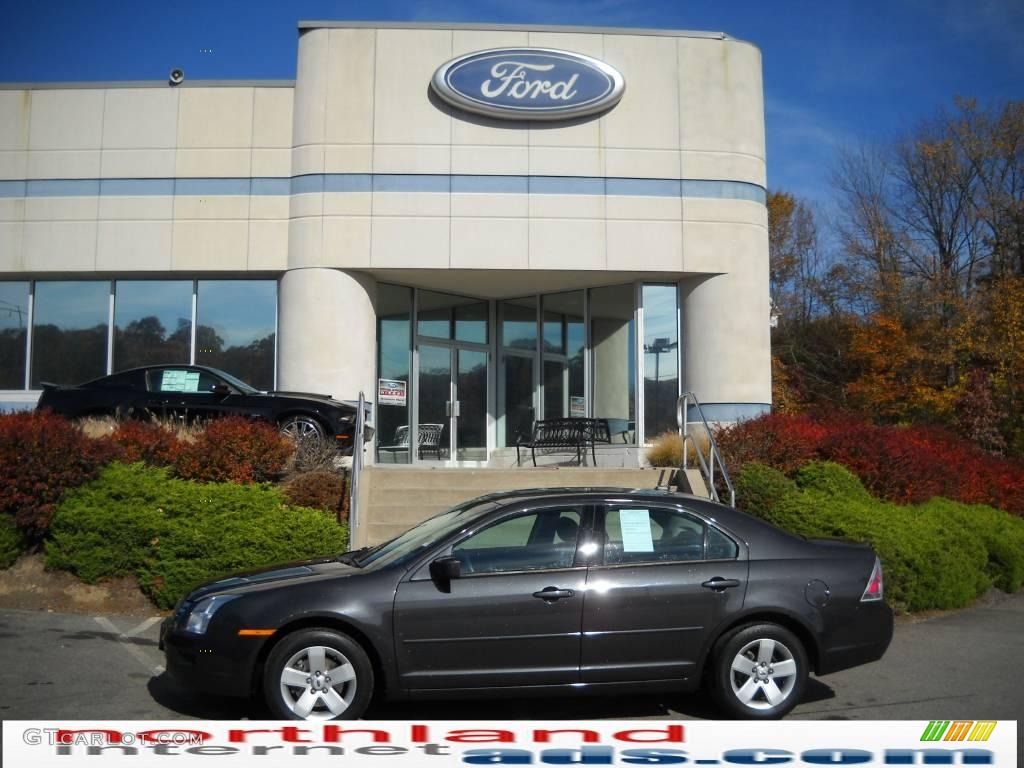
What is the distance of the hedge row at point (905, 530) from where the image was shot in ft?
34.8

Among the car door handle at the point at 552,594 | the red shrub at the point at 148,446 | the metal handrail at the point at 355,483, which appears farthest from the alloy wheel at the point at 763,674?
the red shrub at the point at 148,446

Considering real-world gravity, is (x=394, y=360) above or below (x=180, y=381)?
above

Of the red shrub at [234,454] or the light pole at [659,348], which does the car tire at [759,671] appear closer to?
the red shrub at [234,454]

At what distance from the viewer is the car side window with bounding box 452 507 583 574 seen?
636 cm

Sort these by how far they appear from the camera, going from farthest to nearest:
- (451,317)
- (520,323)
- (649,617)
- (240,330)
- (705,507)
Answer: (520,323), (451,317), (240,330), (705,507), (649,617)

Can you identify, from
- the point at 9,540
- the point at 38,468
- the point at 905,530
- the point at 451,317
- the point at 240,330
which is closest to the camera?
the point at 9,540

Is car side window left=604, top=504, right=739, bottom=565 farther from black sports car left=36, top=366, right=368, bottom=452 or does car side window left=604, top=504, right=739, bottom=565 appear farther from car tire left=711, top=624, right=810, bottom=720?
black sports car left=36, top=366, right=368, bottom=452

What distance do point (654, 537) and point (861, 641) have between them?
1.49 metres

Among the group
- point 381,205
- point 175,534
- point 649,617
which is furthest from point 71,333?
point 649,617

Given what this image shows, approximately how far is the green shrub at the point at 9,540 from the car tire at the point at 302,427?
136 inches

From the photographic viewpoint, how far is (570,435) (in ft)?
54.6

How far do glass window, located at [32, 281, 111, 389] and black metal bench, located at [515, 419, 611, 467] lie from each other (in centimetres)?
751

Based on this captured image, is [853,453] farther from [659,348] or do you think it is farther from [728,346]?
[659,348]

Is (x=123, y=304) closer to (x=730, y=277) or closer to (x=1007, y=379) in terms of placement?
(x=730, y=277)
